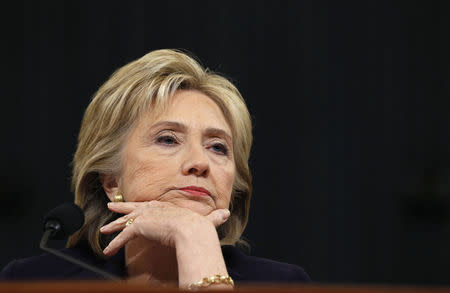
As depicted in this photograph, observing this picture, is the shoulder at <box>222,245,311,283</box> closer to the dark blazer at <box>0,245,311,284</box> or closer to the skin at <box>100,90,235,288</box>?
the dark blazer at <box>0,245,311,284</box>

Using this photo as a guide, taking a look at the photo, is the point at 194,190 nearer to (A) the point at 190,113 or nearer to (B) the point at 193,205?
(B) the point at 193,205

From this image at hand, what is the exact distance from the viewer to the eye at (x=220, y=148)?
74.9 inches

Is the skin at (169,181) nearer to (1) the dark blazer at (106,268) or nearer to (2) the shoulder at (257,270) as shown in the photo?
(1) the dark blazer at (106,268)

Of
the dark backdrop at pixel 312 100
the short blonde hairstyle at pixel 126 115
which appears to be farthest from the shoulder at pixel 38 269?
the dark backdrop at pixel 312 100

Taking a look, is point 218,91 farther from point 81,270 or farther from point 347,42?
point 347,42

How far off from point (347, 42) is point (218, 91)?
146 cm

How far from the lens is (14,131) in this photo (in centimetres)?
296

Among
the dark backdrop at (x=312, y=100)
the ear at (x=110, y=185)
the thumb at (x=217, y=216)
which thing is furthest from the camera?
the dark backdrop at (x=312, y=100)

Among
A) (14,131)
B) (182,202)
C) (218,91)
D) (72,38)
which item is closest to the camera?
(182,202)

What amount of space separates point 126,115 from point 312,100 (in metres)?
1.52

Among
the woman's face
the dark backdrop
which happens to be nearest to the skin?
the woman's face

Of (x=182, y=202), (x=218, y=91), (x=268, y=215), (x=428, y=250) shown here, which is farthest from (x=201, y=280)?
(x=428, y=250)

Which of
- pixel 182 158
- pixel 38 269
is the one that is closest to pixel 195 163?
pixel 182 158

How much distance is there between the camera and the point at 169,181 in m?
1.77
